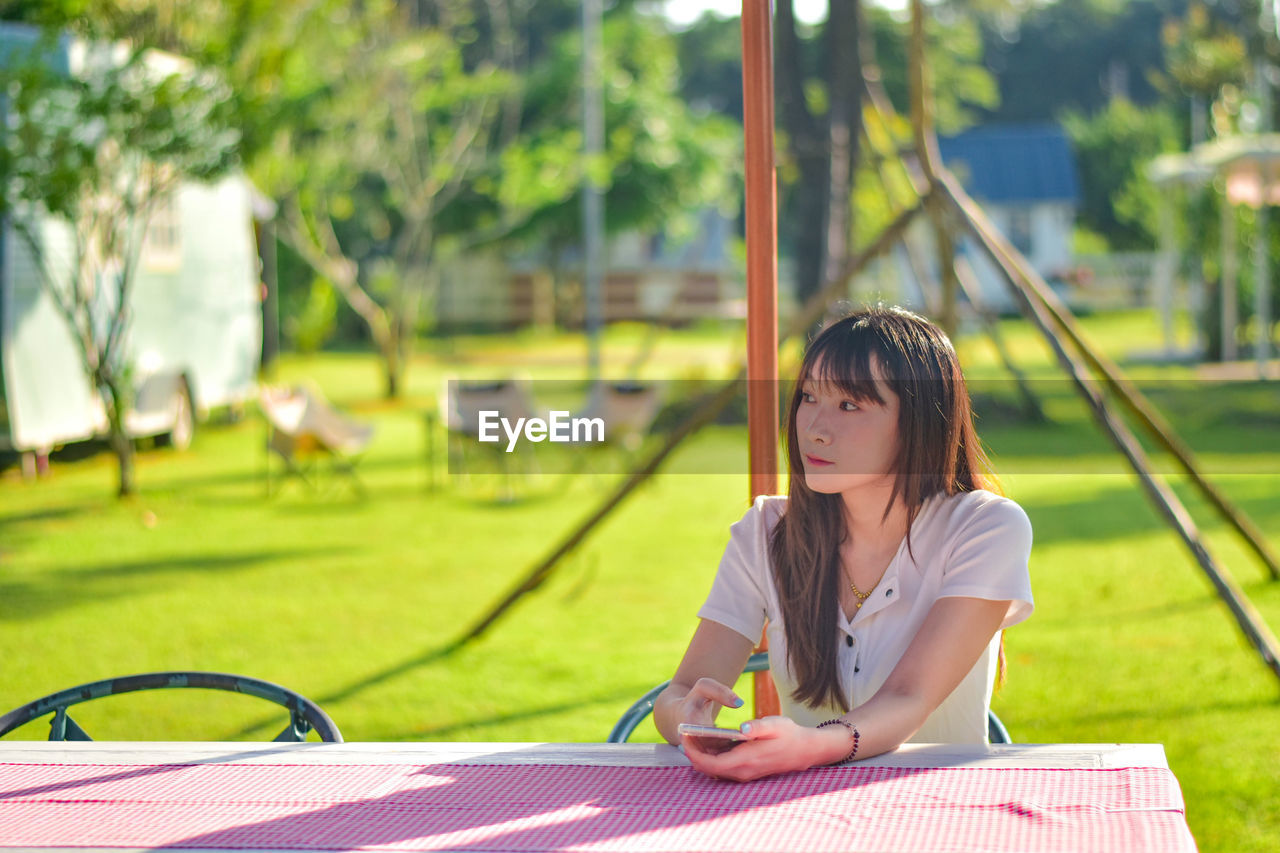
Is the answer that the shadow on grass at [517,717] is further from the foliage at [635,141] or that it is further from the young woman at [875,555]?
the foliage at [635,141]

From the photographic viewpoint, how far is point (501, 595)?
22.3ft

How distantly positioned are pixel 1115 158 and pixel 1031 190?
10.5 feet

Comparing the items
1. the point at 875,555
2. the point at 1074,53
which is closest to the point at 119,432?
the point at 875,555

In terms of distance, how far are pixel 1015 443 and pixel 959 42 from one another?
23.5 metres

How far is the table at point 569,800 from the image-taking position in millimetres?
1556

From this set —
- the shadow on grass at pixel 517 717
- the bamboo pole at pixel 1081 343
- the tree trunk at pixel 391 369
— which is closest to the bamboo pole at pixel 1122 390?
the bamboo pole at pixel 1081 343

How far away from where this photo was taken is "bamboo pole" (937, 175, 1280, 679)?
4539mm

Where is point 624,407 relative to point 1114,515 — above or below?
above

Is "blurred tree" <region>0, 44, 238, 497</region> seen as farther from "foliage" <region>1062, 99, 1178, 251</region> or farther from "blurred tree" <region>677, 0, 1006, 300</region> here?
"foliage" <region>1062, 99, 1178, 251</region>

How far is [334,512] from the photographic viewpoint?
372 inches

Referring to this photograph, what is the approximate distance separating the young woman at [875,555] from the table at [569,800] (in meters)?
0.29

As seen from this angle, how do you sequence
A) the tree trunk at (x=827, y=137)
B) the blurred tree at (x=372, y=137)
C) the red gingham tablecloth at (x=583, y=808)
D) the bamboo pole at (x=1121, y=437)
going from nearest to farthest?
the red gingham tablecloth at (x=583, y=808) → the bamboo pole at (x=1121, y=437) → the tree trunk at (x=827, y=137) → the blurred tree at (x=372, y=137)

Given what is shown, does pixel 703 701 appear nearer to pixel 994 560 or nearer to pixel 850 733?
pixel 850 733

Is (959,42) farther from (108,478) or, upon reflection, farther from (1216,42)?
(108,478)
